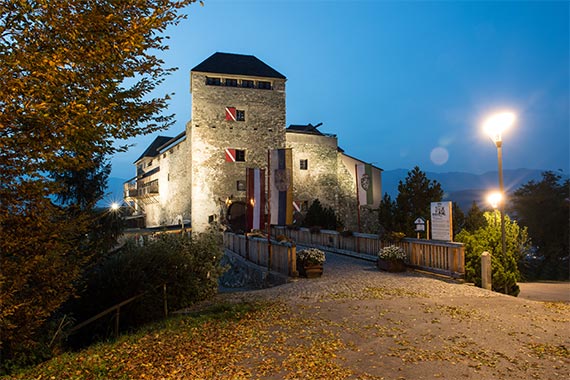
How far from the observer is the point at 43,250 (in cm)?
427

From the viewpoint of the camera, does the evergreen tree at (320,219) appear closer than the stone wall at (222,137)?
Yes

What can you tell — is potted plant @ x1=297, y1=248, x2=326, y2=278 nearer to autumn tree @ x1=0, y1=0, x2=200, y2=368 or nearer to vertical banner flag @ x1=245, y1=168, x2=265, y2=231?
vertical banner flag @ x1=245, y1=168, x2=265, y2=231

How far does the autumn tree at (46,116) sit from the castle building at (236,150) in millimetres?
24490

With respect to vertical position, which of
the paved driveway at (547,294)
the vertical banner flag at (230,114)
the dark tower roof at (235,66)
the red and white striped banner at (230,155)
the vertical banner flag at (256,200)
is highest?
the dark tower roof at (235,66)

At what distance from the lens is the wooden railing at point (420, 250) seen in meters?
10.1

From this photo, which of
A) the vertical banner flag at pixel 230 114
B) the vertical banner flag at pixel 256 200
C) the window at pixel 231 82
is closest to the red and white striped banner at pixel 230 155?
the vertical banner flag at pixel 230 114

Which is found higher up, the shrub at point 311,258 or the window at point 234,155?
the window at point 234,155

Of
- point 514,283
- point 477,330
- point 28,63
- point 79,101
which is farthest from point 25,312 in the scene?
point 514,283

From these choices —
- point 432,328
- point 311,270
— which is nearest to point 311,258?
point 311,270

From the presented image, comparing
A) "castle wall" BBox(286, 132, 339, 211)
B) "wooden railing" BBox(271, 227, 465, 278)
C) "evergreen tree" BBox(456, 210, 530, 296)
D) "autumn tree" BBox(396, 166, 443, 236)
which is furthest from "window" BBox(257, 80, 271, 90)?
"evergreen tree" BBox(456, 210, 530, 296)

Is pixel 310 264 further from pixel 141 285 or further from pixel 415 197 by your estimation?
pixel 415 197

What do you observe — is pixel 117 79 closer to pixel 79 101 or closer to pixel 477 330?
pixel 79 101

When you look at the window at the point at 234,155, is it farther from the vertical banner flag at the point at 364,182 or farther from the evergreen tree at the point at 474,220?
the evergreen tree at the point at 474,220

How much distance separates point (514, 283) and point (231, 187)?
22.8 m
